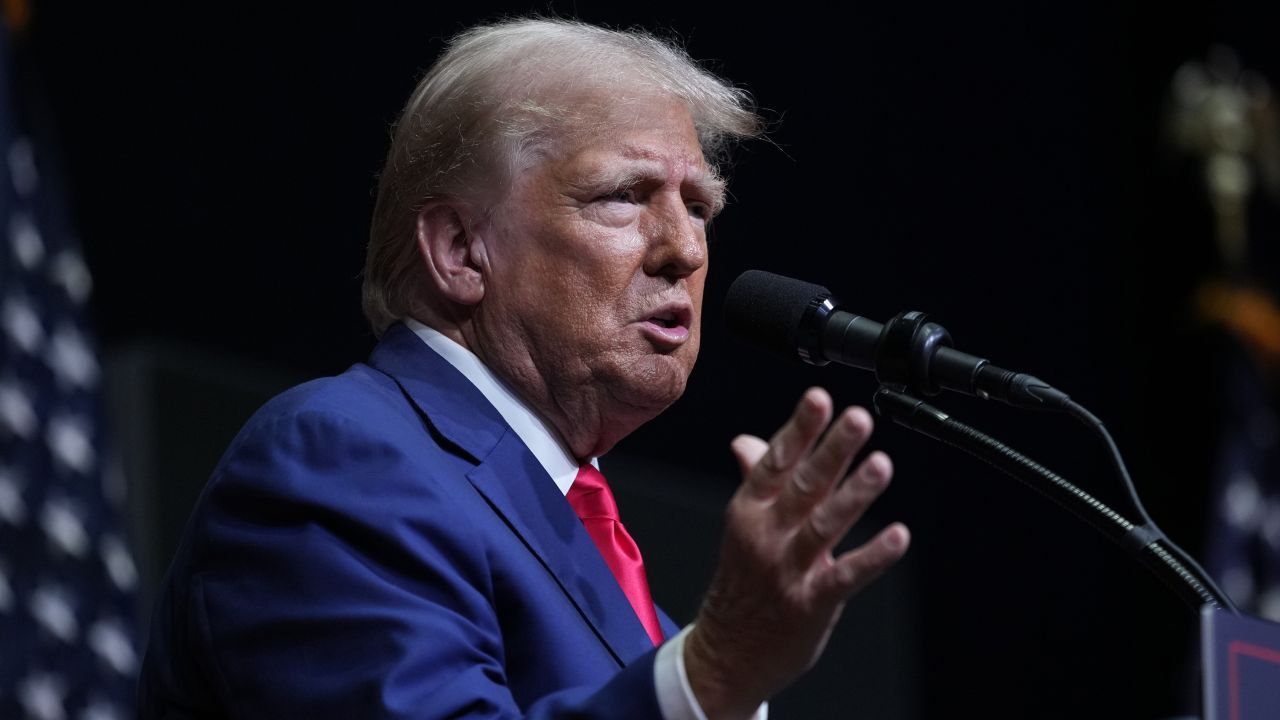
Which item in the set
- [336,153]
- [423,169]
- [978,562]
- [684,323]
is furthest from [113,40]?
[978,562]

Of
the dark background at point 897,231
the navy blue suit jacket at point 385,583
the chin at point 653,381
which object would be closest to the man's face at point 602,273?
the chin at point 653,381

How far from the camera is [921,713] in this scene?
13.6ft

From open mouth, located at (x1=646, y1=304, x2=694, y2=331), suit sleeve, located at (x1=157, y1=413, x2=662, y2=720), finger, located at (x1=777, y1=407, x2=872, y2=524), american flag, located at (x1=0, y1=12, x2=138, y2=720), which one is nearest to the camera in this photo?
finger, located at (x1=777, y1=407, x2=872, y2=524)

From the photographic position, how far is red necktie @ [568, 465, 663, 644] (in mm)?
1597

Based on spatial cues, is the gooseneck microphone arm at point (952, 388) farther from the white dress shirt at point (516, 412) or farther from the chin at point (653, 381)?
the white dress shirt at point (516, 412)

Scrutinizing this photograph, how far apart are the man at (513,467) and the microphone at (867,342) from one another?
0.10 metres

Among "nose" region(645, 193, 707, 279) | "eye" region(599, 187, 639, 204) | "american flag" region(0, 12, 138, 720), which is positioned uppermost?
"eye" region(599, 187, 639, 204)

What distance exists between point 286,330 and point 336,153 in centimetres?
38

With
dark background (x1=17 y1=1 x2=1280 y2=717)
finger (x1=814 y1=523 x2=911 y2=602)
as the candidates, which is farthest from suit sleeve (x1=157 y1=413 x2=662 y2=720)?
dark background (x1=17 y1=1 x2=1280 y2=717)

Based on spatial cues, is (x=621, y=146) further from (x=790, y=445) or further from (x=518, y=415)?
(x=790, y=445)

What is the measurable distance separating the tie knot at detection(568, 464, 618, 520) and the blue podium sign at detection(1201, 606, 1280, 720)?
65 centimetres

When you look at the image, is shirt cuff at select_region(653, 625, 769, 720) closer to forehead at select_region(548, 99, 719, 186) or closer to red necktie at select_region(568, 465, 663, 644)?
red necktie at select_region(568, 465, 663, 644)

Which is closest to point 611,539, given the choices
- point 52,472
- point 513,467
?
point 513,467

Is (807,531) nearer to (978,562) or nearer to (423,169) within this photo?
(423,169)
